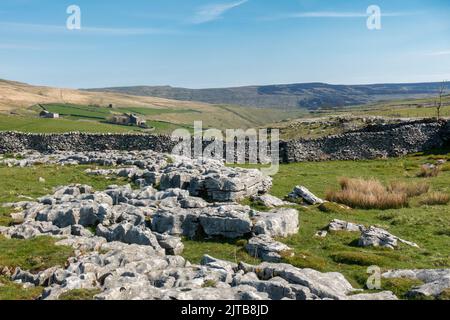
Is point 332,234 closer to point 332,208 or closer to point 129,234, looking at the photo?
point 332,208

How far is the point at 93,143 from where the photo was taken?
62344 mm

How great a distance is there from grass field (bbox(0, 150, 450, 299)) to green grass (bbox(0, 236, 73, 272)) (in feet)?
0.29

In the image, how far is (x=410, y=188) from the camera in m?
31.3

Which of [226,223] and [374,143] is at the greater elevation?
[374,143]

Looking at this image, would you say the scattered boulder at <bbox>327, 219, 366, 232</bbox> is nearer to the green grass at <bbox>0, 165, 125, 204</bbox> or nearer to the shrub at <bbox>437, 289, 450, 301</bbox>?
the shrub at <bbox>437, 289, 450, 301</bbox>

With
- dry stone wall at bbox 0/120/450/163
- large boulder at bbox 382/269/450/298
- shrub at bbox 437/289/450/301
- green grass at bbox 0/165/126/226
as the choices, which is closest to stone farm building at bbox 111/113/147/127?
dry stone wall at bbox 0/120/450/163

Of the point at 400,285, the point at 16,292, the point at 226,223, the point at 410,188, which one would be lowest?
the point at 16,292

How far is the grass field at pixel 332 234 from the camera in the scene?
16984mm

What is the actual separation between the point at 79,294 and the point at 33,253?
6.45 metres

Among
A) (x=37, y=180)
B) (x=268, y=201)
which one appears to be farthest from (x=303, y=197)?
(x=37, y=180)

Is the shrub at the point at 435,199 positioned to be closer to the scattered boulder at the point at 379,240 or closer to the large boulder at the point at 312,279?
the scattered boulder at the point at 379,240

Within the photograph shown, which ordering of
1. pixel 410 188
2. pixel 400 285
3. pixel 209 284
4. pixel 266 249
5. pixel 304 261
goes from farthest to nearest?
A: pixel 410 188 < pixel 266 249 < pixel 304 261 < pixel 400 285 < pixel 209 284
